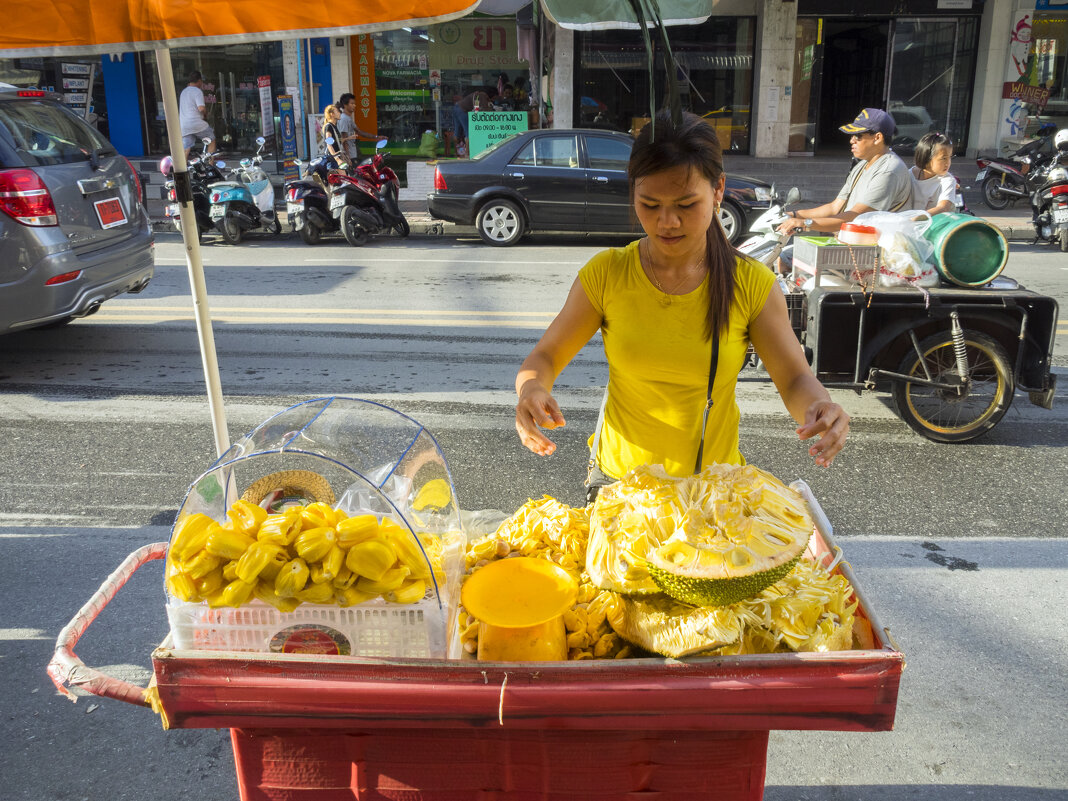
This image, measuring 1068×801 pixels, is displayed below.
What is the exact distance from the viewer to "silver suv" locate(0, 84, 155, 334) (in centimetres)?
633

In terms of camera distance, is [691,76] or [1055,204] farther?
[691,76]

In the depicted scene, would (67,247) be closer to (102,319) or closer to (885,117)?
(102,319)

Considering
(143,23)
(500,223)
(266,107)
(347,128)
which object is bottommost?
(500,223)

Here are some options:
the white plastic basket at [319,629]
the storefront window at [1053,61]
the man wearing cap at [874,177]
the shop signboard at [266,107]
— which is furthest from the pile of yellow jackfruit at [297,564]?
the storefront window at [1053,61]

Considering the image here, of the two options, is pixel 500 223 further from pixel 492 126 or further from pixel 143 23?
pixel 143 23

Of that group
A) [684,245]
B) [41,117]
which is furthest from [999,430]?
[41,117]

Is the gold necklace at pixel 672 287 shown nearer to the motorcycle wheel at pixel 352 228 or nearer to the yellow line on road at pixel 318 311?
the yellow line on road at pixel 318 311

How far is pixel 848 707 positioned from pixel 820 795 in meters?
1.35

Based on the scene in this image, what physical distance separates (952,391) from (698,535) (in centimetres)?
414

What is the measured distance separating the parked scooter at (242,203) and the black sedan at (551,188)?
2403 millimetres

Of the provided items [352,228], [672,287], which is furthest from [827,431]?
[352,228]

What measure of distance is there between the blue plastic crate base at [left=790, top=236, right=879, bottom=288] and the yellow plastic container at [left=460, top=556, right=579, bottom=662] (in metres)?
3.96

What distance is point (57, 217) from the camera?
257 inches

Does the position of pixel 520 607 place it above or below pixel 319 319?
above
